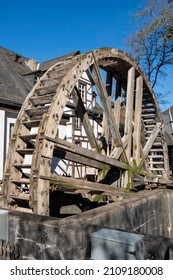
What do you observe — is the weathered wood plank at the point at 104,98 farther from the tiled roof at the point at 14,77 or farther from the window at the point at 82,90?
the window at the point at 82,90

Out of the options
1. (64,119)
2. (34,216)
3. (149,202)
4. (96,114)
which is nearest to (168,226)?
(149,202)

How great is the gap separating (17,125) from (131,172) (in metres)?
2.79

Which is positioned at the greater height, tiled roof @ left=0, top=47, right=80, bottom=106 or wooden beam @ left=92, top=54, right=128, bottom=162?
tiled roof @ left=0, top=47, right=80, bottom=106

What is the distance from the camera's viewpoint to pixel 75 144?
18.9ft

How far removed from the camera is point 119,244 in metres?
1.87

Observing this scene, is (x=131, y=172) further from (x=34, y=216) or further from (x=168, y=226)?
(x=34, y=216)

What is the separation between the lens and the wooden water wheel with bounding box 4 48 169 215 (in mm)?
3961

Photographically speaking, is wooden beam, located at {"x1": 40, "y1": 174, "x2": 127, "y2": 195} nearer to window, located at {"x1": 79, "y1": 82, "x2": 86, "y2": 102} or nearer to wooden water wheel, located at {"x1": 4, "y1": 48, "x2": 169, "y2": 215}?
wooden water wheel, located at {"x1": 4, "y1": 48, "x2": 169, "y2": 215}

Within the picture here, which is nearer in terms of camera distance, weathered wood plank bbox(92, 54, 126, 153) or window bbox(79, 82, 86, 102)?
weathered wood plank bbox(92, 54, 126, 153)

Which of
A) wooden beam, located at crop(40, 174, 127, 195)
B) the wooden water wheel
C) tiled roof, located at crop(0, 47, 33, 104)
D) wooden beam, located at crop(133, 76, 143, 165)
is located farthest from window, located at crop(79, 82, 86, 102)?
wooden beam, located at crop(40, 174, 127, 195)

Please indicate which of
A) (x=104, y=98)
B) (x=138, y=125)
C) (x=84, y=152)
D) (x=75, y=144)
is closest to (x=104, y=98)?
(x=104, y=98)

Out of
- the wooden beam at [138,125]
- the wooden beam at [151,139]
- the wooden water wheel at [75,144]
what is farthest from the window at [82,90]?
the wooden beam at [138,125]

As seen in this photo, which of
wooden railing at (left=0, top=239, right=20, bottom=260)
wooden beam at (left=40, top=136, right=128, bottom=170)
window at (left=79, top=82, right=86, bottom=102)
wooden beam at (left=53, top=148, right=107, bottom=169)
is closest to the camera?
wooden railing at (left=0, top=239, right=20, bottom=260)

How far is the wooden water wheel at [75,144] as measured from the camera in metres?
3.96
